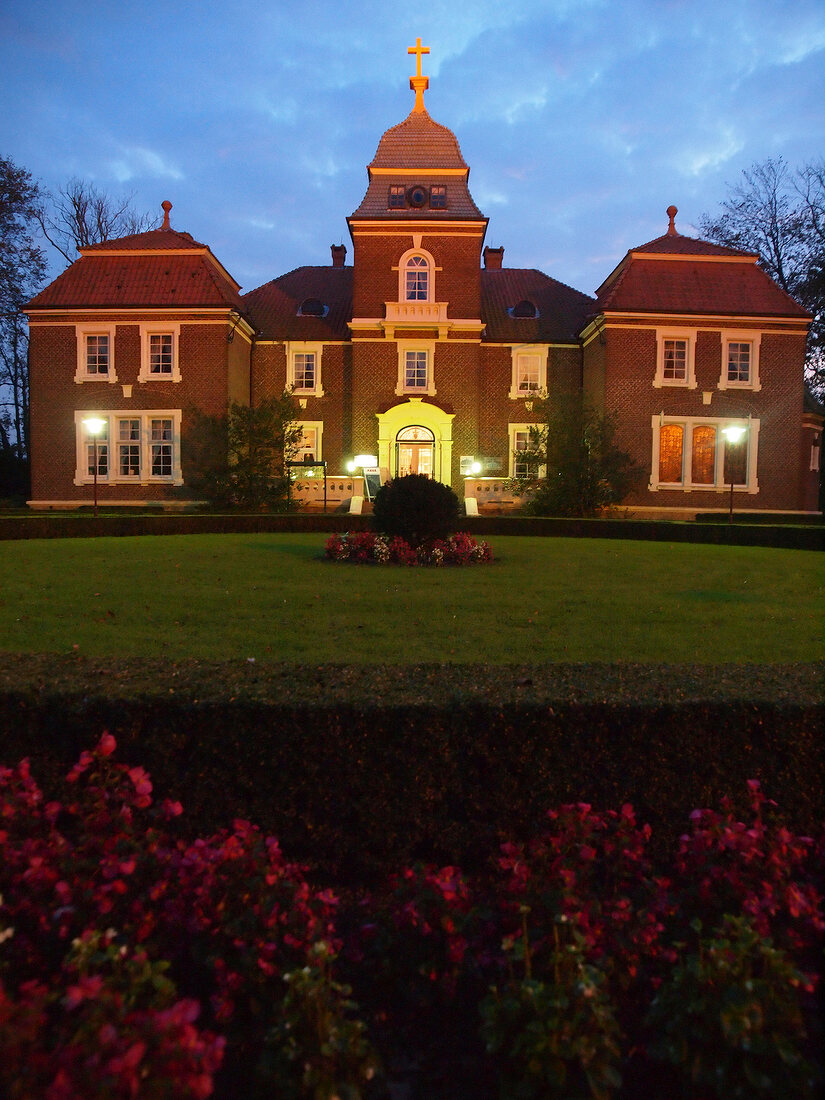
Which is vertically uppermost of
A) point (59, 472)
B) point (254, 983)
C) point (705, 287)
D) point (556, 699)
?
point (705, 287)

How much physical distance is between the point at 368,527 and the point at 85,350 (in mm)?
16450

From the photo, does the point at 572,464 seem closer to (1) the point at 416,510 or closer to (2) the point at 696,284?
(2) the point at 696,284

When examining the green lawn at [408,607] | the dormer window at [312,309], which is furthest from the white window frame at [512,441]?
the green lawn at [408,607]

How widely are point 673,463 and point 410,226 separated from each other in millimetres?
12577

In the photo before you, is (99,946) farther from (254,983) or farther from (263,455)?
(263,455)

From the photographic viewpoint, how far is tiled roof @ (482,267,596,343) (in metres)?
30.4

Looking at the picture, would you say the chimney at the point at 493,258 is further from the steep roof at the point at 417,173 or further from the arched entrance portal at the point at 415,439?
the arched entrance portal at the point at 415,439

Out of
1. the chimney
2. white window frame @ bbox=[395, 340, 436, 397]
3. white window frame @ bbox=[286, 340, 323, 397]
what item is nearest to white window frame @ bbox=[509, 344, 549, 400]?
white window frame @ bbox=[395, 340, 436, 397]

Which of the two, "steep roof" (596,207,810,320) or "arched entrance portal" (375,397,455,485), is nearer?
"steep roof" (596,207,810,320)

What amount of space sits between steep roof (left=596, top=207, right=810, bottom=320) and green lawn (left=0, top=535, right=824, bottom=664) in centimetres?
1655

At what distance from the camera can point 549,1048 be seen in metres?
2.11

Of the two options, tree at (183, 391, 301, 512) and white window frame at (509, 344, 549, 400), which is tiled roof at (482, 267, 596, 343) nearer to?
white window frame at (509, 344, 549, 400)

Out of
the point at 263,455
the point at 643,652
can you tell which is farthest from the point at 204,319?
the point at 643,652

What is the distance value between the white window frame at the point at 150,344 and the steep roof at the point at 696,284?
49.0ft
